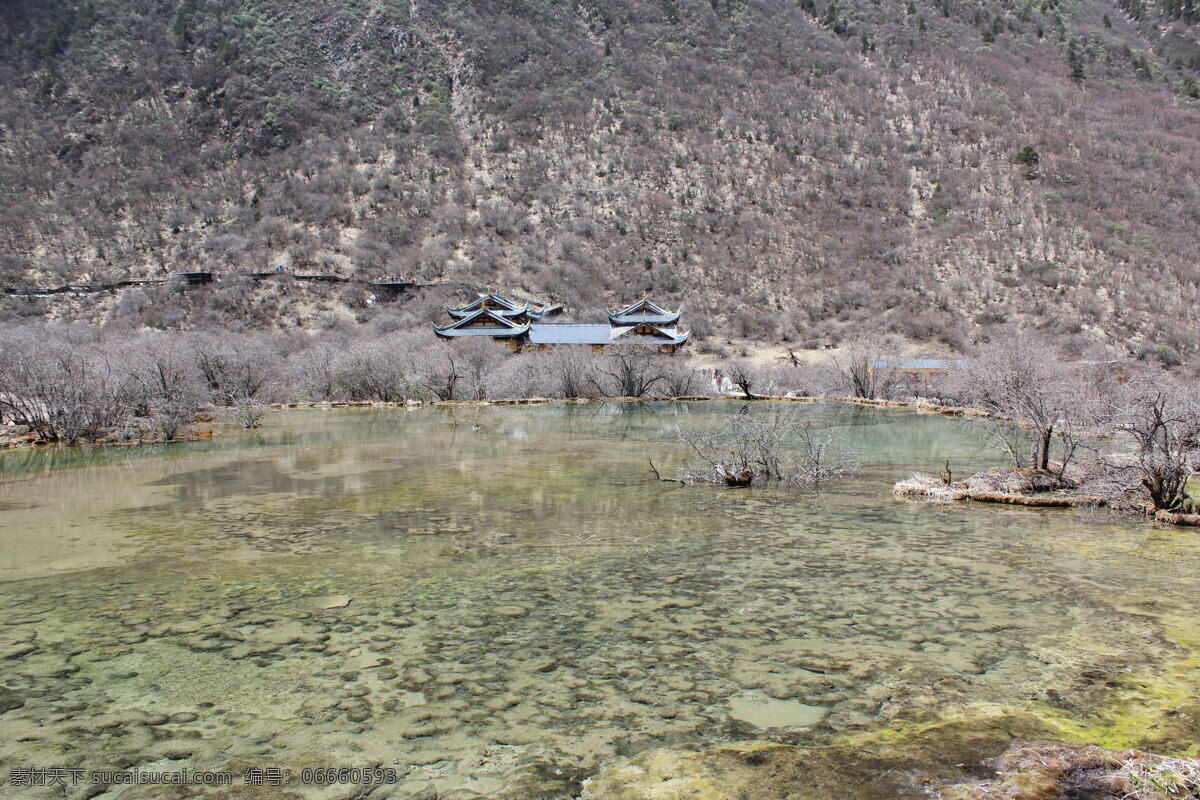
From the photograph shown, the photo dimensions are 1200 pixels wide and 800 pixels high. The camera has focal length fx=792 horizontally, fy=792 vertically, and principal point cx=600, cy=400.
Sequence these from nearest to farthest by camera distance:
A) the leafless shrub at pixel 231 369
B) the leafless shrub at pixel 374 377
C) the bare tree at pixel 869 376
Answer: the leafless shrub at pixel 231 369 → the leafless shrub at pixel 374 377 → the bare tree at pixel 869 376

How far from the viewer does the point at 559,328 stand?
52.1 metres

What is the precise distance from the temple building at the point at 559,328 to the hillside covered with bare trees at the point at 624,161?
5151mm

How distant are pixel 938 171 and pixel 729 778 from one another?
258 feet

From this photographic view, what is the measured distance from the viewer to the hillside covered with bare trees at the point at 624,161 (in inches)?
2298

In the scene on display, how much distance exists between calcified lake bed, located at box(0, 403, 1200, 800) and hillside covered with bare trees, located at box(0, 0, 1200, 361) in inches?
1744

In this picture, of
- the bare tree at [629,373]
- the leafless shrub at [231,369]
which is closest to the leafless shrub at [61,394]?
the leafless shrub at [231,369]

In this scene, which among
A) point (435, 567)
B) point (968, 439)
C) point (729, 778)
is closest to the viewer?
point (729, 778)

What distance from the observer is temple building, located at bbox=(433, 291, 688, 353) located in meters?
49.8

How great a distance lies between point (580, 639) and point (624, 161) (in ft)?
243

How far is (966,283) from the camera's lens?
192 feet

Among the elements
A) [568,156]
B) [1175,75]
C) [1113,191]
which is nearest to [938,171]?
[1113,191]

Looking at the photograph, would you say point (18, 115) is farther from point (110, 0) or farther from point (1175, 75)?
point (1175, 75)

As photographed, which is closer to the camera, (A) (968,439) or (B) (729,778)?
(B) (729,778)

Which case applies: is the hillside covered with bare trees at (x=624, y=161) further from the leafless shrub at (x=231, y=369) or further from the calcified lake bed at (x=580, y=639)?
the calcified lake bed at (x=580, y=639)
